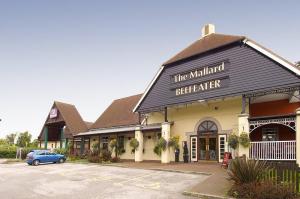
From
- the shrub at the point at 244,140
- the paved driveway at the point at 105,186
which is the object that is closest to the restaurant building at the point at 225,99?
the shrub at the point at 244,140

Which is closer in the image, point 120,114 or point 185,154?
point 185,154

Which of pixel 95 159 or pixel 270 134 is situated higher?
pixel 270 134

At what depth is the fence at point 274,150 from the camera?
18.4 metres

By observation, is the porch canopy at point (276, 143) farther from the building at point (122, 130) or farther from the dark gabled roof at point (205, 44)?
the building at point (122, 130)

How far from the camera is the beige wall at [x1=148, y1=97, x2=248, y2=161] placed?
24.0 m

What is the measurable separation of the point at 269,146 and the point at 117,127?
19642 mm

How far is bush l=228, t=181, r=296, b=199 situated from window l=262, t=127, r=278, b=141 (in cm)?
1090

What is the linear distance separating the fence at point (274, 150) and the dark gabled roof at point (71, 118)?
26.8 m

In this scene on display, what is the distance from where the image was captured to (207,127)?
25781 millimetres

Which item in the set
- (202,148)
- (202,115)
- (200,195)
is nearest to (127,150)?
(202,148)

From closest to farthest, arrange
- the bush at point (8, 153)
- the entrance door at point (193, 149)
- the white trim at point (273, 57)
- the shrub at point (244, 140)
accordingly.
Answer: the white trim at point (273, 57), the shrub at point (244, 140), the entrance door at point (193, 149), the bush at point (8, 153)

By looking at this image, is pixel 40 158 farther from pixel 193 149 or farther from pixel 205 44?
pixel 205 44

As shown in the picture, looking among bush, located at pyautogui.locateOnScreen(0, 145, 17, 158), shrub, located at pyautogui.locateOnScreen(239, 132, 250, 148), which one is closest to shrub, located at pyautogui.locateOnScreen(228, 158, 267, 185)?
shrub, located at pyautogui.locateOnScreen(239, 132, 250, 148)

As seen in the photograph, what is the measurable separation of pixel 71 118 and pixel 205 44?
24919mm
